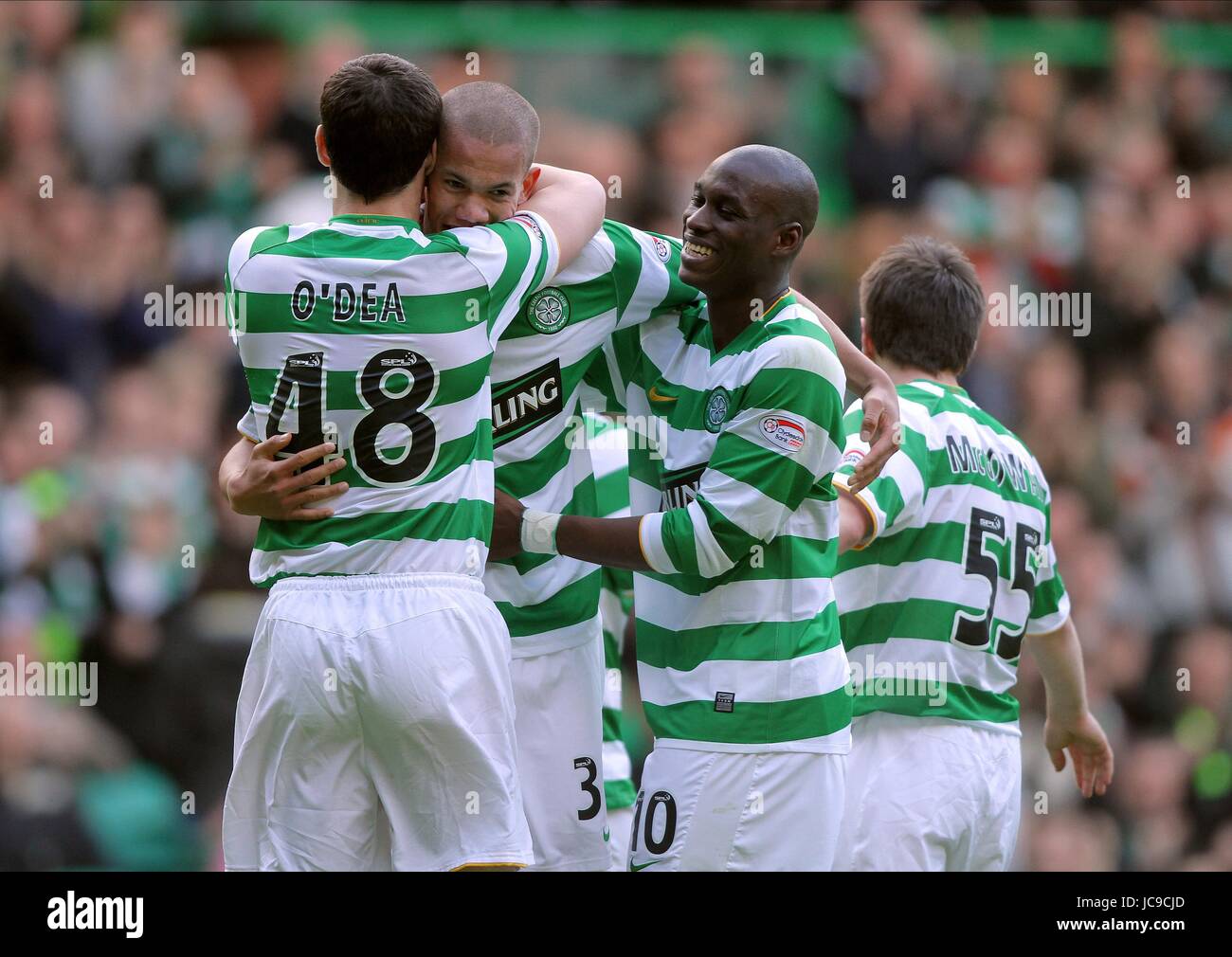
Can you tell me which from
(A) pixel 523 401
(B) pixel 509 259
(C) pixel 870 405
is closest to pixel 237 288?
(B) pixel 509 259

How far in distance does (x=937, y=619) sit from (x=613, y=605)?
45.6 inches

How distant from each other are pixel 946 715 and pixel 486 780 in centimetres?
143

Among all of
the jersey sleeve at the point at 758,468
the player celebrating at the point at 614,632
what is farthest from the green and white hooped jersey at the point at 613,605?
the jersey sleeve at the point at 758,468

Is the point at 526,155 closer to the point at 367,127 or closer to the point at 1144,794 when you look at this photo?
the point at 367,127

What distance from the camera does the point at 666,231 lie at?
780 cm

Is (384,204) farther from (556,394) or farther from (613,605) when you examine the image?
(613,605)

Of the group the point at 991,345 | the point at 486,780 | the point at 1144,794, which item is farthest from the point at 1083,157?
the point at 486,780

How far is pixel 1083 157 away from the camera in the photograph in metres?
9.14

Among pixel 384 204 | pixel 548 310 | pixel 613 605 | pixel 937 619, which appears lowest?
pixel 613 605

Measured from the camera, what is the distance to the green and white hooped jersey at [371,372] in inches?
127

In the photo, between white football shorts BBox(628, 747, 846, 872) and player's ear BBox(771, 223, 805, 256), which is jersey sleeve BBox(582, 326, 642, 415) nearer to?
player's ear BBox(771, 223, 805, 256)

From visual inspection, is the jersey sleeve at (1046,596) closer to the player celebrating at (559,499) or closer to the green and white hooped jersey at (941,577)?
the green and white hooped jersey at (941,577)
